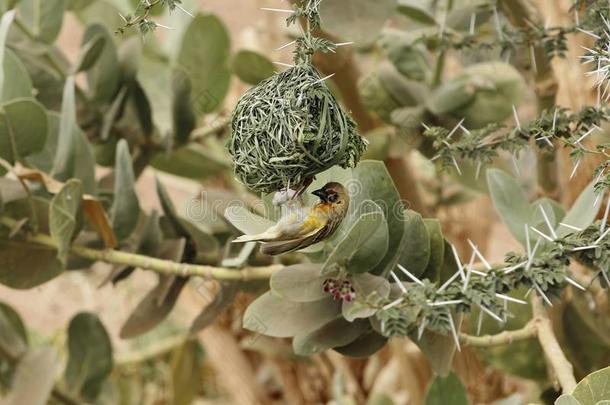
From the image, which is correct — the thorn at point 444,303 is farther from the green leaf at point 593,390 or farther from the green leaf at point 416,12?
the green leaf at point 416,12

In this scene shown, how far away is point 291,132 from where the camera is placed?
23cm

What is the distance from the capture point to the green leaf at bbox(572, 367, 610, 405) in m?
0.25

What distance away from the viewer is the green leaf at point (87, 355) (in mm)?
496

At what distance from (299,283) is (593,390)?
0.09m

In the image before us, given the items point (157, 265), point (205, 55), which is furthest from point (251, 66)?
point (157, 265)

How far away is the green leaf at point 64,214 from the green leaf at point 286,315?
9cm

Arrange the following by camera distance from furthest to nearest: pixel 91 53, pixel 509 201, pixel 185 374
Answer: pixel 185 374 < pixel 91 53 < pixel 509 201

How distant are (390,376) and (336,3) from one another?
13.8 inches

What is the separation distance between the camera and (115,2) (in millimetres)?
581

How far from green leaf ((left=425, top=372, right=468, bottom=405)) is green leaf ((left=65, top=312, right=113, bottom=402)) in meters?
0.20

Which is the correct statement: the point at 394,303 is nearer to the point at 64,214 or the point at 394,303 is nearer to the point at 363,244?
the point at 363,244

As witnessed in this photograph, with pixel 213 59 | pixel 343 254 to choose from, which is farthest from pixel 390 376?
pixel 343 254

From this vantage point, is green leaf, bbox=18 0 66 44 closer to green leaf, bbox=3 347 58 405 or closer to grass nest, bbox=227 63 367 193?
green leaf, bbox=3 347 58 405

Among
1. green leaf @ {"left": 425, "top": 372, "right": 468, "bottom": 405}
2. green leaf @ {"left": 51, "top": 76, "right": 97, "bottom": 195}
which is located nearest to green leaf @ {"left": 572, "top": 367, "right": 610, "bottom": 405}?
green leaf @ {"left": 425, "top": 372, "right": 468, "bottom": 405}
